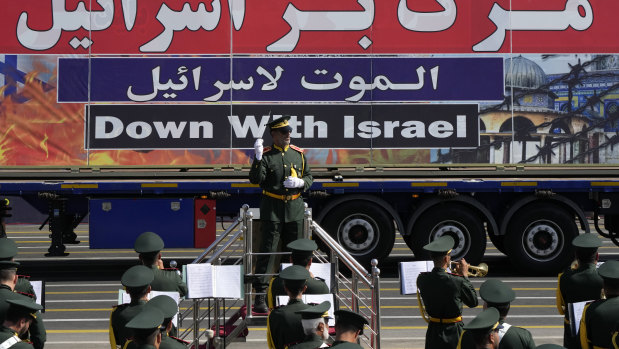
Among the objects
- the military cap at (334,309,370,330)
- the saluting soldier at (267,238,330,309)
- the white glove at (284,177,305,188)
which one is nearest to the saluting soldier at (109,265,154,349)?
the saluting soldier at (267,238,330,309)

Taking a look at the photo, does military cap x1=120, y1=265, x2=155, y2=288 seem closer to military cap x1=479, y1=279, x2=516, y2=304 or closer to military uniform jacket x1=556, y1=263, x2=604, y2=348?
military cap x1=479, y1=279, x2=516, y2=304

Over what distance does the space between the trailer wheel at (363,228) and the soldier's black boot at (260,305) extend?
6.31 m

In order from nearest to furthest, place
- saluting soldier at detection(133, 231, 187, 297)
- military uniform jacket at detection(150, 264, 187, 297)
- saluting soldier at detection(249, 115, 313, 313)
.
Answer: saluting soldier at detection(133, 231, 187, 297) < military uniform jacket at detection(150, 264, 187, 297) < saluting soldier at detection(249, 115, 313, 313)

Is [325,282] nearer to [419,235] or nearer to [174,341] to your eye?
[174,341]

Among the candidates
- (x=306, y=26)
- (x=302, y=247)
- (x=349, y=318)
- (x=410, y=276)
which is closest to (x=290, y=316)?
(x=302, y=247)

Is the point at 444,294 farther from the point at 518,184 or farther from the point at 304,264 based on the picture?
the point at 518,184

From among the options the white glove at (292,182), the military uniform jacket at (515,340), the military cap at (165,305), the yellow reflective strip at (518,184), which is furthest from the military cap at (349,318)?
the yellow reflective strip at (518,184)

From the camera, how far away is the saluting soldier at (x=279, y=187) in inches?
465

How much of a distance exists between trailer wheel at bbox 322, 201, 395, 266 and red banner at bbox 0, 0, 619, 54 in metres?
2.70

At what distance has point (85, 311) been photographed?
48.7 ft

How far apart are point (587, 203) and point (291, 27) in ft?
19.9

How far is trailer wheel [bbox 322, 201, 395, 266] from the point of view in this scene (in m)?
17.6

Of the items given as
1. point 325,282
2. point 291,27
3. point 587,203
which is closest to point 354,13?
point 291,27

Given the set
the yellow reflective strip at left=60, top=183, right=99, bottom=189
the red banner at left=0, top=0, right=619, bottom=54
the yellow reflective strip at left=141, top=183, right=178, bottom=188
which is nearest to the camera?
the red banner at left=0, top=0, right=619, bottom=54
